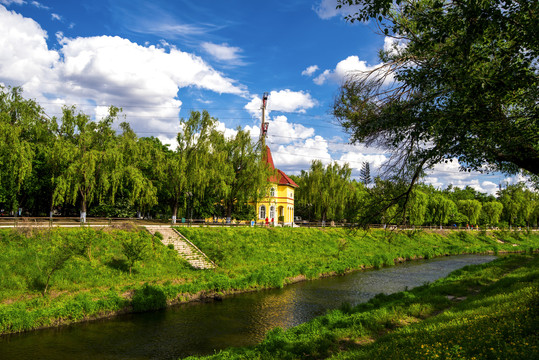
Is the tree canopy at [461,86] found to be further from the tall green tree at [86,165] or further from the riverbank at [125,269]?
the tall green tree at [86,165]

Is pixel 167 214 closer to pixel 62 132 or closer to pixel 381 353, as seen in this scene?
pixel 62 132

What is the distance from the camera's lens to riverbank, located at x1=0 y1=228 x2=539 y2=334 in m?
16.3

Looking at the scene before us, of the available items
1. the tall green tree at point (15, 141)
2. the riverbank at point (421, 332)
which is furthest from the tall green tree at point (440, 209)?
the tall green tree at point (15, 141)

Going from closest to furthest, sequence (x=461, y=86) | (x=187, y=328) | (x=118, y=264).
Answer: (x=461, y=86), (x=187, y=328), (x=118, y=264)

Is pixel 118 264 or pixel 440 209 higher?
pixel 440 209

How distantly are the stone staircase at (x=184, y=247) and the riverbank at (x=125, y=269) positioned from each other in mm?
671

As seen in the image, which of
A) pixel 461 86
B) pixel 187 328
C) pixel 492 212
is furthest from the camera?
pixel 492 212

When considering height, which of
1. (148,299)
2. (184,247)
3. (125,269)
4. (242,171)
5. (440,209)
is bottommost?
(148,299)

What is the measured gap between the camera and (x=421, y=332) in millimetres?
9773

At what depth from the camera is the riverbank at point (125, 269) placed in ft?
53.5

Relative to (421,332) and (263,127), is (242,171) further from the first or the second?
(421,332)

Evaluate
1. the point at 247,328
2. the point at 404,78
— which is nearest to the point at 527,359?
the point at 404,78

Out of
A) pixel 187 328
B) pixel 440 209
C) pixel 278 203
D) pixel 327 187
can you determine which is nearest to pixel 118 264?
pixel 187 328

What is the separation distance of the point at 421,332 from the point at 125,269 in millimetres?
18464
